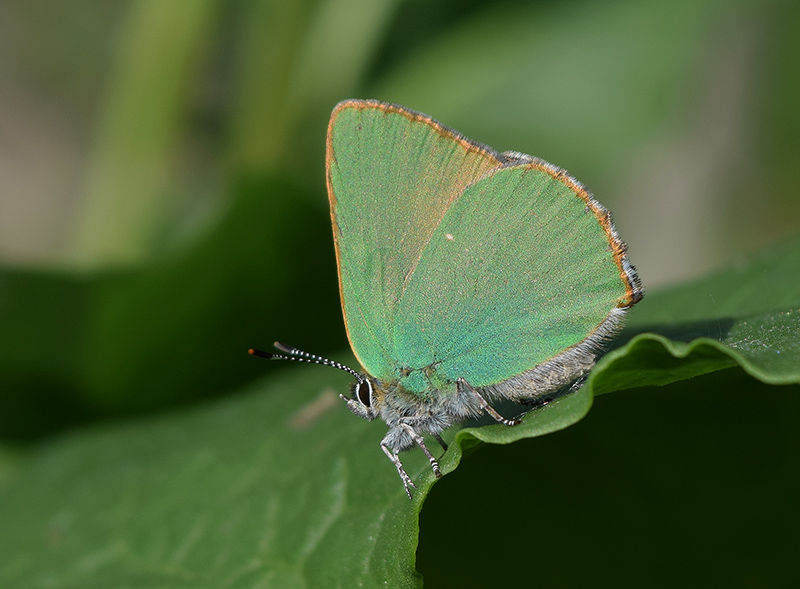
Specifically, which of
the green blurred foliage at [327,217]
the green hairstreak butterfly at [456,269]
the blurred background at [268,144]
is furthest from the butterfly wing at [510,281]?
the blurred background at [268,144]

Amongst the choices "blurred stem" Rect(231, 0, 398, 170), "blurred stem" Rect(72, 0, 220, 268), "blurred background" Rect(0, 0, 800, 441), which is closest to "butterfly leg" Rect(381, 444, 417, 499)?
"blurred background" Rect(0, 0, 800, 441)

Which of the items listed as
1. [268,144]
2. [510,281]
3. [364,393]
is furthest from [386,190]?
[268,144]

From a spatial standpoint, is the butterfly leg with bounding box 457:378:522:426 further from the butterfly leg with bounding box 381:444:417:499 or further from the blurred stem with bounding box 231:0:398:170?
the blurred stem with bounding box 231:0:398:170

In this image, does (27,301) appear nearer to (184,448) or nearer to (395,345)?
(184,448)

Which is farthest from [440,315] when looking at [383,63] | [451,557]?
[383,63]

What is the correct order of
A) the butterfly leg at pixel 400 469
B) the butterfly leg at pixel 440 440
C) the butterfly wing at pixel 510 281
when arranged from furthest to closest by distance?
the butterfly leg at pixel 440 440, the butterfly wing at pixel 510 281, the butterfly leg at pixel 400 469

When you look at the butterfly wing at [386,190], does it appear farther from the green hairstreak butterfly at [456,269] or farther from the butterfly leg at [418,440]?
the butterfly leg at [418,440]

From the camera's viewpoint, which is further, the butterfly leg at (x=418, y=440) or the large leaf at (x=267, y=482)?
the butterfly leg at (x=418, y=440)

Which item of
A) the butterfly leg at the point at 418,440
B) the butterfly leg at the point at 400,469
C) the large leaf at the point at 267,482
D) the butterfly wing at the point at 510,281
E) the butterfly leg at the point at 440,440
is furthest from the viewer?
the butterfly leg at the point at 440,440

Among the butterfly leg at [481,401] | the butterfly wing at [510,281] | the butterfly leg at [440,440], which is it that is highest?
the butterfly wing at [510,281]
